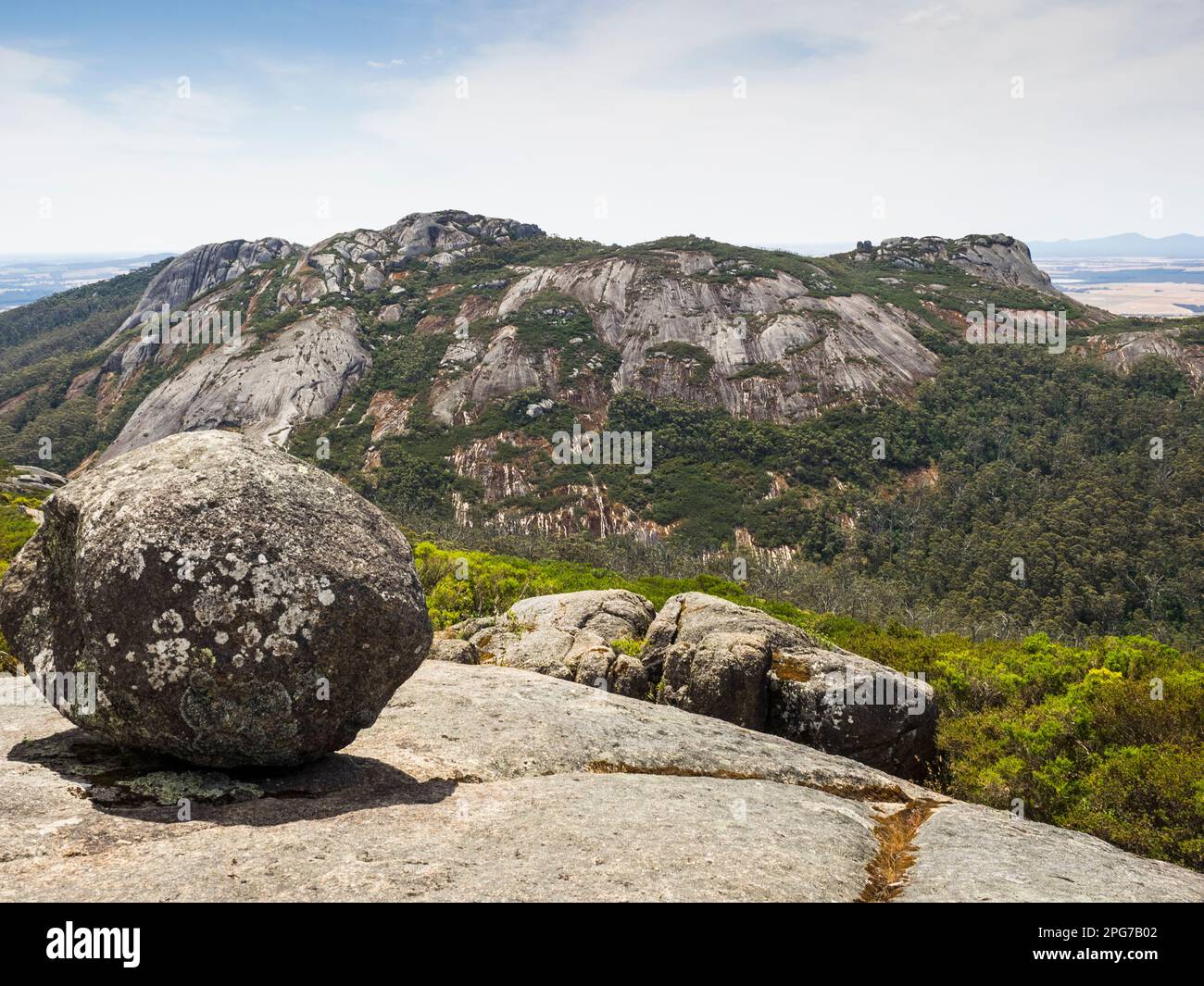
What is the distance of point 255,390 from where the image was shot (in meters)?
179

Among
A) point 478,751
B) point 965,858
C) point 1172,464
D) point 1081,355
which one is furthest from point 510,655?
point 1081,355

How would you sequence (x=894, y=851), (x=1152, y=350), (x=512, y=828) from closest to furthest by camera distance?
(x=512, y=828) → (x=894, y=851) → (x=1152, y=350)

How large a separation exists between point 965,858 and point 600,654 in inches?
545

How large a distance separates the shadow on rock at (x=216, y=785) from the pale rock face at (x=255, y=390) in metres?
171

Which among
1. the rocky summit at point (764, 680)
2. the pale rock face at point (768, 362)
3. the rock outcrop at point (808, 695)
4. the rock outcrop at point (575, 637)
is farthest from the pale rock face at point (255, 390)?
the rock outcrop at point (808, 695)

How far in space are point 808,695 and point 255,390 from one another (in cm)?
19109

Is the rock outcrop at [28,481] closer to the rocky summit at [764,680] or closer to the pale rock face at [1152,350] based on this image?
the rocky summit at [764,680]

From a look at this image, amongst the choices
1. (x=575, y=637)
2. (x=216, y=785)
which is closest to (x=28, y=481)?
(x=575, y=637)

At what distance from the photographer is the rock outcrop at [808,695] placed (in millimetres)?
18281

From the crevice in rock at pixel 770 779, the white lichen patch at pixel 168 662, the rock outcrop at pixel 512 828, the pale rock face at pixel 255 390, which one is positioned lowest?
the crevice in rock at pixel 770 779

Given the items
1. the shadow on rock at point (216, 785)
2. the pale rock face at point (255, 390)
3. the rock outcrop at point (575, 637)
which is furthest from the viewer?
the pale rock face at point (255, 390)

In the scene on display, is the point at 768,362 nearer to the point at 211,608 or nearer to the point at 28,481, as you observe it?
the point at 28,481
